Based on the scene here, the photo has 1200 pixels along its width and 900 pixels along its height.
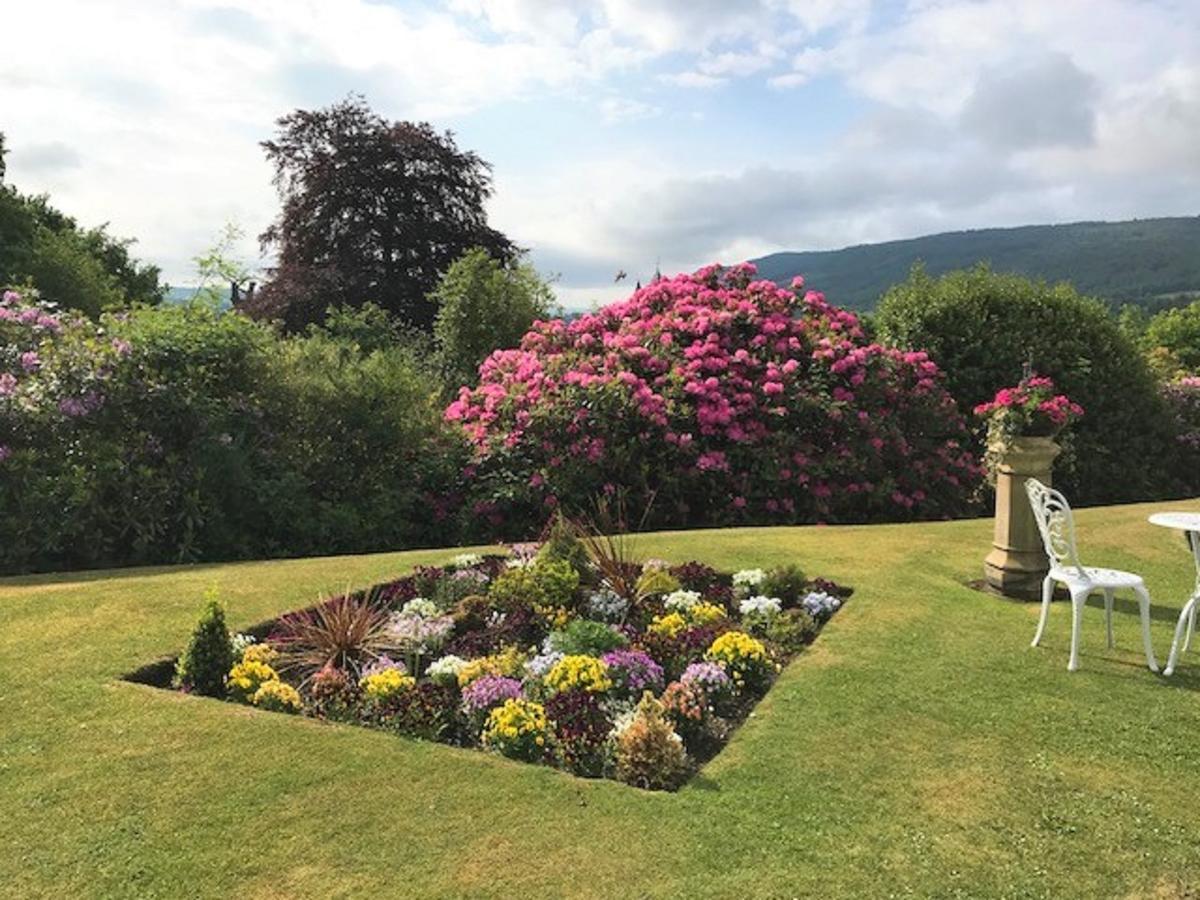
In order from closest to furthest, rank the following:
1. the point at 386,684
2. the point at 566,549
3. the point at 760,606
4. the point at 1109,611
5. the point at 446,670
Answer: the point at 386,684, the point at 446,670, the point at 1109,611, the point at 760,606, the point at 566,549

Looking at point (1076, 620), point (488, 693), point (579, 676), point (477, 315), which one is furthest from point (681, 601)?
point (477, 315)

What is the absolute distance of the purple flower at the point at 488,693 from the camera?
14.3 ft

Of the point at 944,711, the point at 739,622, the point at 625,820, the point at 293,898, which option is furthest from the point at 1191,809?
the point at 293,898

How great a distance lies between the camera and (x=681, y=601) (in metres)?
6.07

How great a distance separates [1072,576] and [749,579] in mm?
2208

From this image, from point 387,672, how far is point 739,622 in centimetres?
241

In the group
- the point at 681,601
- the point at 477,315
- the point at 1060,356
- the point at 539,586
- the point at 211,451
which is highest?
the point at 477,315

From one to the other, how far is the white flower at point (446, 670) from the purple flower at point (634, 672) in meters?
0.78

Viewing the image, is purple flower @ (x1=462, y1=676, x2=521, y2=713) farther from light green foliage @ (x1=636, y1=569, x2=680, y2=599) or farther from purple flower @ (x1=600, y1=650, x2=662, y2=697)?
light green foliage @ (x1=636, y1=569, x2=680, y2=599)

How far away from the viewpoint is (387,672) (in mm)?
→ 4625

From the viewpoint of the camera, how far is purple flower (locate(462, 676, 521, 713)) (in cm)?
435

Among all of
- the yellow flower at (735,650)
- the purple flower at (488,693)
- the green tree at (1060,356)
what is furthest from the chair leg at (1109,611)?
the green tree at (1060,356)

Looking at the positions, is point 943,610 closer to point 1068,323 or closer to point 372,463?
point 372,463

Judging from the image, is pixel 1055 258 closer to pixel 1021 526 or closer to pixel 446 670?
pixel 1021 526
